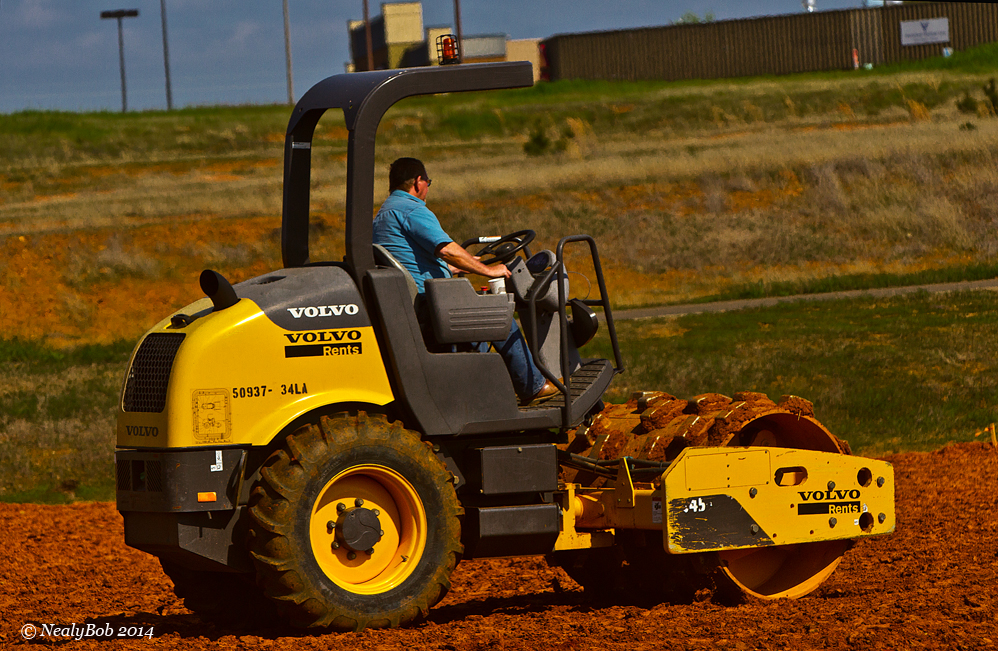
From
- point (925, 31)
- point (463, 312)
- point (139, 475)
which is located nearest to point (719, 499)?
point (463, 312)

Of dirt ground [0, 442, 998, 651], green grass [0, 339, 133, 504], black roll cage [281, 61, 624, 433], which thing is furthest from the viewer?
green grass [0, 339, 133, 504]

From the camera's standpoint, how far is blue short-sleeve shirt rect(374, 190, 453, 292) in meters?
7.22

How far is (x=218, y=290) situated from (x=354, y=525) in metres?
1.37

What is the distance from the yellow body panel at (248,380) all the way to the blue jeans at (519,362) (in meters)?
0.85

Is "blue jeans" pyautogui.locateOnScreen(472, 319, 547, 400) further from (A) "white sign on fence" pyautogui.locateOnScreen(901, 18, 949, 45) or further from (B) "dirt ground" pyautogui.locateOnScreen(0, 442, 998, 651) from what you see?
(A) "white sign on fence" pyautogui.locateOnScreen(901, 18, 949, 45)

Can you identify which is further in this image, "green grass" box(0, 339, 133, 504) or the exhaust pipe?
"green grass" box(0, 339, 133, 504)

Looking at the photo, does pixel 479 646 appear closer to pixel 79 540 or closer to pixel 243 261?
pixel 79 540

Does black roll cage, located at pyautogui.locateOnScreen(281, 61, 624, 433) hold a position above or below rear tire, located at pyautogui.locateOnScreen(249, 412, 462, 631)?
above

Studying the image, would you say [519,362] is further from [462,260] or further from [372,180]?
[372,180]

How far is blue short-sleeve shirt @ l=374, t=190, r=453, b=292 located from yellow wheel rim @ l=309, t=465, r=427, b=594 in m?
1.16

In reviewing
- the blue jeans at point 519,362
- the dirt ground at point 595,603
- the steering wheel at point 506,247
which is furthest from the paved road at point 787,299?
the blue jeans at point 519,362

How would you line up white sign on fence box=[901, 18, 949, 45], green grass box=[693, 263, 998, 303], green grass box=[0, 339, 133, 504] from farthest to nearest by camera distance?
white sign on fence box=[901, 18, 949, 45], green grass box=[693, 263, 998, 303], green grass box=[0, 339, 133, 504]

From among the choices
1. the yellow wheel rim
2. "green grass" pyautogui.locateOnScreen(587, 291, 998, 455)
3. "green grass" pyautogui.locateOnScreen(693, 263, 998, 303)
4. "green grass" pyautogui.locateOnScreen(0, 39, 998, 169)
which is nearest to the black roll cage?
the yellow wheel rim

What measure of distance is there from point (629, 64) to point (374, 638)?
75.9 meters
